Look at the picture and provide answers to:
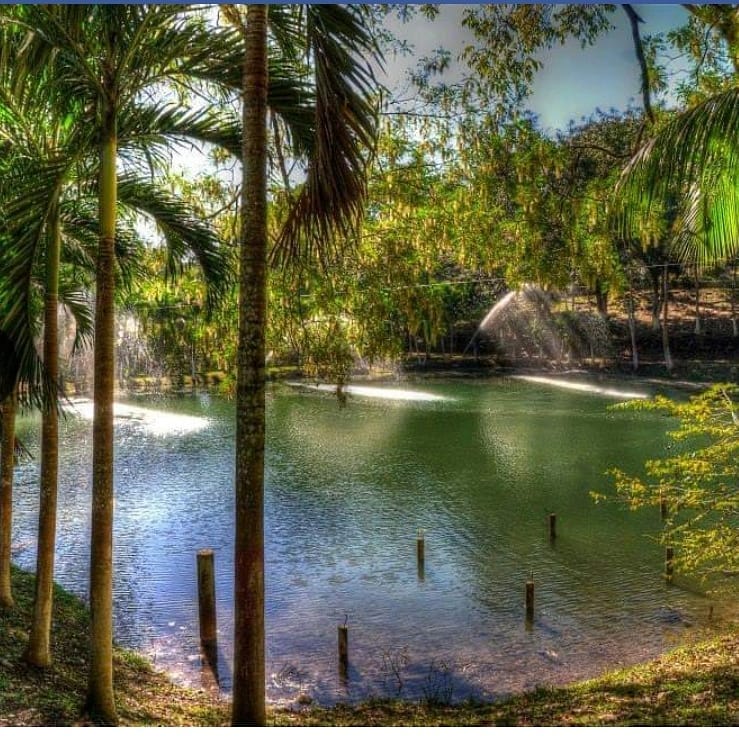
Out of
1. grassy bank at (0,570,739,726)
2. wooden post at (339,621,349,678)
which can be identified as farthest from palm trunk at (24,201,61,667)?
wooden post at (339,621,349,678)

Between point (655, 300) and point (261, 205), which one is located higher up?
point (655, 300)

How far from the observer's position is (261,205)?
2.59 meters

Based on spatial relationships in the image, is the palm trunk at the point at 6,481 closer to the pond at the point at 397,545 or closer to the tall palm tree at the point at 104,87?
the pond at the point at 397,545

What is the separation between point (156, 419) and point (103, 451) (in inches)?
425

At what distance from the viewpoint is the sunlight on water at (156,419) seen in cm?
1251

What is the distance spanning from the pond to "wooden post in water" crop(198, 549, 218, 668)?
0.14m

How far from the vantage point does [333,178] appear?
2.48 m

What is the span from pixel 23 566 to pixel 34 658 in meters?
3.28

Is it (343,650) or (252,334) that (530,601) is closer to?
(343,650)

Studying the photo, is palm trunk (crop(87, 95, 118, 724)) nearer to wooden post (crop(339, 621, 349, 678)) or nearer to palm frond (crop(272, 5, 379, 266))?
palm frond (crop(272, 5, 379, 266))

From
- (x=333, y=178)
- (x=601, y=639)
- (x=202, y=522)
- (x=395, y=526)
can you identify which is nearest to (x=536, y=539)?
(x=395, y=526)

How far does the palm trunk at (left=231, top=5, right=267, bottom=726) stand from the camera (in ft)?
8.45

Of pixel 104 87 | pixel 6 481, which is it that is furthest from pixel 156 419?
pixel 104 87

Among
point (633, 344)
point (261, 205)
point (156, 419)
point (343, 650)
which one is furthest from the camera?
point (633, 344)
